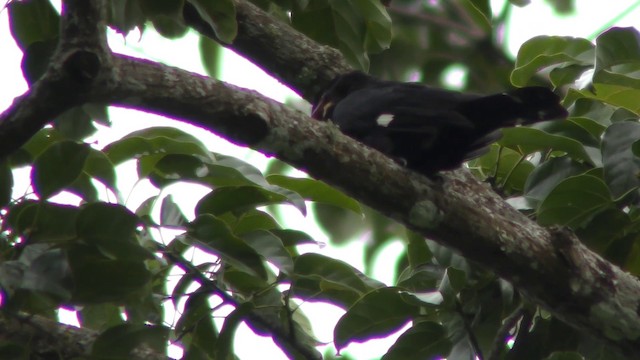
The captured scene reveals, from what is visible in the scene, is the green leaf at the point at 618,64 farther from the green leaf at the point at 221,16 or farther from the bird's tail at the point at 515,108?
the green leaf at the point at 221,16

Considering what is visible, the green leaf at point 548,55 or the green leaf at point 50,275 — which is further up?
the green leaf at point 548,55

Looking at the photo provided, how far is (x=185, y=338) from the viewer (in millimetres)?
2916

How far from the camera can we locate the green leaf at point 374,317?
9.23 ft

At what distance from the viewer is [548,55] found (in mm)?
3188

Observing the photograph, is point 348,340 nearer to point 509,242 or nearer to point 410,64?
point 509,242

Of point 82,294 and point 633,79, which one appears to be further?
point 633,79

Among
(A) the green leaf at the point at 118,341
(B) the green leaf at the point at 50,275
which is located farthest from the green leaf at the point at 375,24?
(B) the green leaf at the point at 50,275

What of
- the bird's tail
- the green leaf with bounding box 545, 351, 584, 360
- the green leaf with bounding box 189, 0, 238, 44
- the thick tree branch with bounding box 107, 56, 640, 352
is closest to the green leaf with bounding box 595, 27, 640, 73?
the bird's tail

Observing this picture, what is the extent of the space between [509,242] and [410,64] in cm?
56

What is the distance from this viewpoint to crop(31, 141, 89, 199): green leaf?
237cm

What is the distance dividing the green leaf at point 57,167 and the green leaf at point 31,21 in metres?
0.41

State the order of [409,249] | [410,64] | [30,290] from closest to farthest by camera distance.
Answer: [30,290] → [410,64] → [409,249]

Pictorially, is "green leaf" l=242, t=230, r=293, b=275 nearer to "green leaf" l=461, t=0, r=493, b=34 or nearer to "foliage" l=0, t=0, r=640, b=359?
"foliage" l=0, t=0, r=640, b=359

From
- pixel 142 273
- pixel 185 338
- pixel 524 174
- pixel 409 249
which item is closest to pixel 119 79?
pixel 142 273
